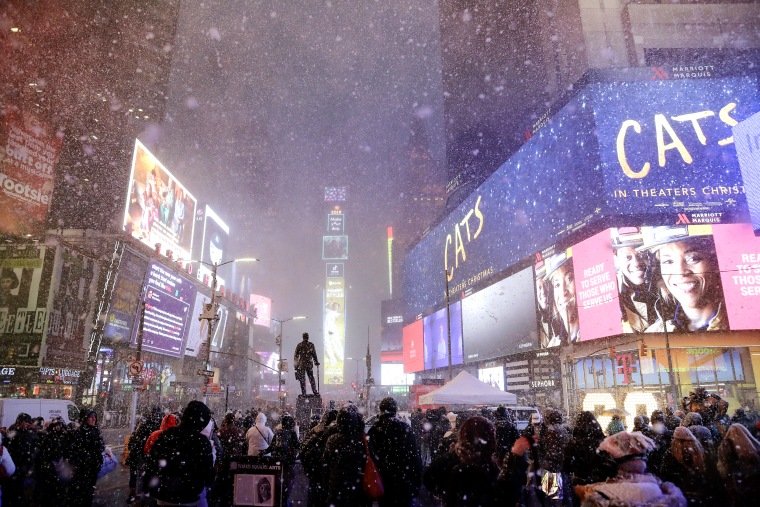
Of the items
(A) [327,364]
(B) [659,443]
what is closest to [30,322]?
(B) [659,443]

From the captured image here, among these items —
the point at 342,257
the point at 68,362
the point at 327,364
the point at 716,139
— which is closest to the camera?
the point at 68,362

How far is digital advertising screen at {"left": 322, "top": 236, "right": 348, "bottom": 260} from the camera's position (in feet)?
616

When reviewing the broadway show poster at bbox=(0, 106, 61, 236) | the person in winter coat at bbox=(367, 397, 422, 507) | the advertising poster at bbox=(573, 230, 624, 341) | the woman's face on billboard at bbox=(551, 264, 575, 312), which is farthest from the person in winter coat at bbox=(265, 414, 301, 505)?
the woman's face on billboard at bbox=(551, 264, 575, 312)

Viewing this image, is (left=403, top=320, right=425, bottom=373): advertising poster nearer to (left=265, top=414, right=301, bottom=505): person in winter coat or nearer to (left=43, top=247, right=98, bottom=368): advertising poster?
(left=43, top=247, right=98, bottom=368): advertising poster

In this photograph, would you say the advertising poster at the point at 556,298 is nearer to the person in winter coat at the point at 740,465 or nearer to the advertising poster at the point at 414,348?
the person in winter coat at the point at 740,465

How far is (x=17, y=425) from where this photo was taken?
8.30 meters

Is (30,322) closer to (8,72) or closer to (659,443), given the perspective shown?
(8,72)

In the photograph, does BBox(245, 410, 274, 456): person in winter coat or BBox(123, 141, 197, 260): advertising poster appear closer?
BBox(245, 410, 274, 456): person in winter coat

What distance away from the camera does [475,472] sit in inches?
160

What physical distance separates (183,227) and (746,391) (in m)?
54.3

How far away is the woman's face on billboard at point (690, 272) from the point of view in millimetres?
35062

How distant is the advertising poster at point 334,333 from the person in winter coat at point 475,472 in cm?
14398

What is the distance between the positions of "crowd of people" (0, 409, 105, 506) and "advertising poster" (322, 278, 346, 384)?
140 metres

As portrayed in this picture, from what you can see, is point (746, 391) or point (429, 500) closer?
point (429, 500)
